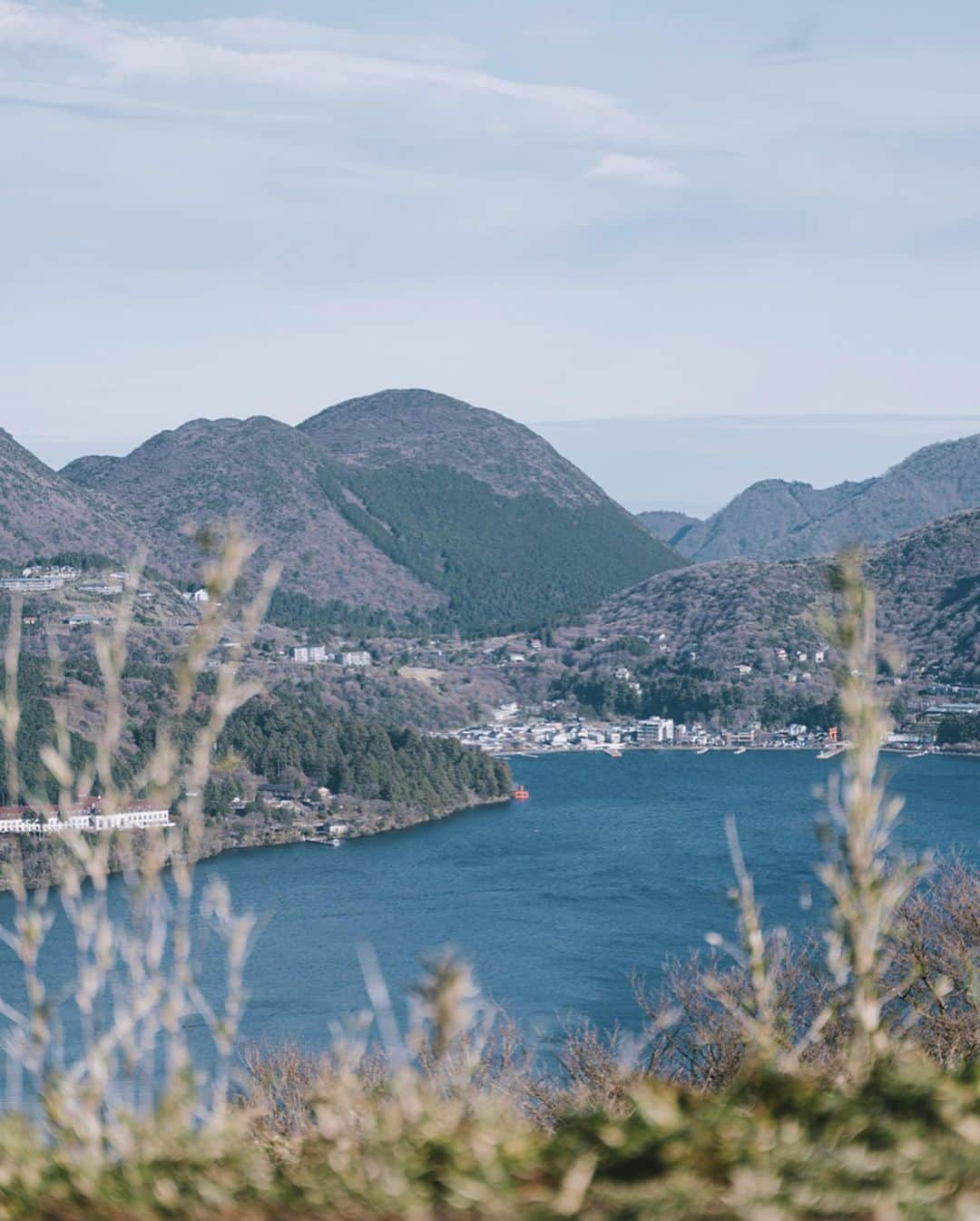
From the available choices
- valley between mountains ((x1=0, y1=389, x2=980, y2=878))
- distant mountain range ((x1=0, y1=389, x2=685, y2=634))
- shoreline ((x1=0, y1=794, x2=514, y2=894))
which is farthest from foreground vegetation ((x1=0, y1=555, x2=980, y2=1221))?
distant mountain range ((x1=0, y1=389, x2=685, y2=634))

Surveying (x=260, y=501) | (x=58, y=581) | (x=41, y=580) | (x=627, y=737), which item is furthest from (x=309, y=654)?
(x=260, y=501)

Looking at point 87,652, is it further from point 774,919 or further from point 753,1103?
point 753,1103

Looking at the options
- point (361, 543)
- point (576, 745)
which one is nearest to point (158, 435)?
point (361, 543)

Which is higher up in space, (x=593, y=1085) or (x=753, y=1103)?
(x=753, y=1103)

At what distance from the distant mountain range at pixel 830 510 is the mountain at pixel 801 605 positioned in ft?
100

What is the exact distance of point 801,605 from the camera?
5025 cm

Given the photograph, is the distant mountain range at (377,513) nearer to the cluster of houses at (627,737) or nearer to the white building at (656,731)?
the cluster of houses at (627,737)

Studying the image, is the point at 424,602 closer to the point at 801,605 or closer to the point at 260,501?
the point at 260,501

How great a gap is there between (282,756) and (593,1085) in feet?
83.1

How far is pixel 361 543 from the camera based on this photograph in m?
72.9

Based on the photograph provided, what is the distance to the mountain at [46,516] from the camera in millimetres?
56656

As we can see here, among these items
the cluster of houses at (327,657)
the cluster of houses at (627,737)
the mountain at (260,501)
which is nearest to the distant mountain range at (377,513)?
the mountain at (260,501)

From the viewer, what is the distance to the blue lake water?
15.6 meters

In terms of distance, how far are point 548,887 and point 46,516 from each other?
1661 inches
